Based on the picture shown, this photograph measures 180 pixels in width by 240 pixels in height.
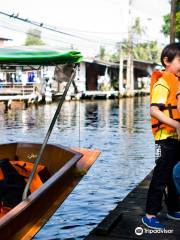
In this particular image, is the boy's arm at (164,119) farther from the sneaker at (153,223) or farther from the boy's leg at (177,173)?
the sneaker at (153,223)

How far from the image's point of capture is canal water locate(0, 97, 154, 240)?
8.18 m

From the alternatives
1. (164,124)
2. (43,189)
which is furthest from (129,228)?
(164,124)

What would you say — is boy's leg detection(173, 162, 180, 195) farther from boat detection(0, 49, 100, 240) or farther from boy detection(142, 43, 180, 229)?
boat detection(0, 49, 100, 240)

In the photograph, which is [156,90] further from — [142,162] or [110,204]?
[142,162]

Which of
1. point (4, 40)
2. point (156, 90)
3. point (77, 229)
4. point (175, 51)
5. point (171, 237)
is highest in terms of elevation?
point (4, 40)

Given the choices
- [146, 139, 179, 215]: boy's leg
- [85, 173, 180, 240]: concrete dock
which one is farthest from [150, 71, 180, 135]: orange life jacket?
[85, 173, 180, 240]: concrete dock

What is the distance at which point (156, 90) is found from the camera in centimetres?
496

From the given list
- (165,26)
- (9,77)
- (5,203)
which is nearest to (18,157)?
(5,203)

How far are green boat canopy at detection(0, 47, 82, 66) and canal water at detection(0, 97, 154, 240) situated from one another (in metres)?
2.70

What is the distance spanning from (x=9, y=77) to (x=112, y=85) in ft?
60.9

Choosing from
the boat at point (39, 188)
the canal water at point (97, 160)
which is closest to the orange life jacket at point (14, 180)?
the boat at point (39, 188)

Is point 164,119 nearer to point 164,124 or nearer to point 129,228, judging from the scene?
point 164,124

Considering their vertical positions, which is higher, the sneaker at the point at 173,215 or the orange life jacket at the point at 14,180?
the orange life jacket at the point at 14,180

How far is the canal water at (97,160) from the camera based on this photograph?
8.18m
